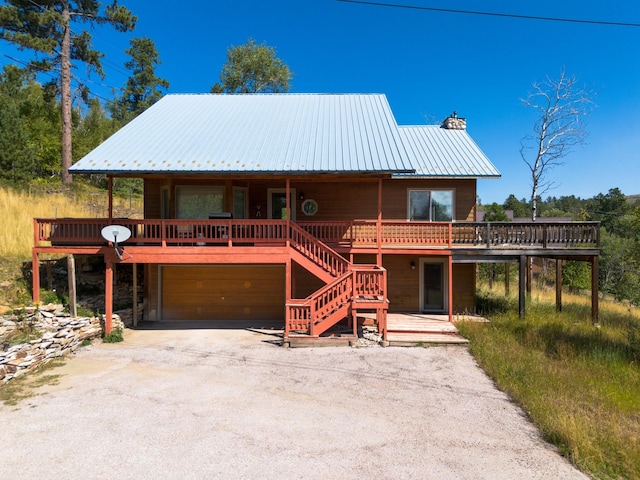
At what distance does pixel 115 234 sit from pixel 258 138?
564 centimetres

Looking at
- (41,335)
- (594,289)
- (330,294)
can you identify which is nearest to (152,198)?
(41,335)

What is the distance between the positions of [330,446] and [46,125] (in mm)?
36567

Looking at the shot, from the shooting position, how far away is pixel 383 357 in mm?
9039

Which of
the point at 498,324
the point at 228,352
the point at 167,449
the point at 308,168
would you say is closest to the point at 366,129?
the point at 308,168

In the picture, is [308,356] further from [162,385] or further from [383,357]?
[162,385]

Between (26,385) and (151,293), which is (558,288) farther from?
(26,385)

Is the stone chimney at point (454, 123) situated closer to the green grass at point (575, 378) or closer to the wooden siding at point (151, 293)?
the green grass at point (575, 378)

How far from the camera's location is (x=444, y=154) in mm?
A: 14508

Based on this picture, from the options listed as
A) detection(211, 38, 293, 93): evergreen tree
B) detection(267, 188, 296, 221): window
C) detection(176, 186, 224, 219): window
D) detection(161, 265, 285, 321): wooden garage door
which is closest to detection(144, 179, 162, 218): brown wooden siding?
detection(176, 186, 224, 219): window

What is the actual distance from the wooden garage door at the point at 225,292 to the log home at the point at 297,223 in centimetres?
4

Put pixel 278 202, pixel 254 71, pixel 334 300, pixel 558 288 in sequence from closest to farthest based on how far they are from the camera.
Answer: pixel 334 300
pixel 278 202
pixel 558 288
pixel 254 71

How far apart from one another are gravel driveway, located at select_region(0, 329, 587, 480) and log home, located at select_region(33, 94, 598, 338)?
8.22 feet

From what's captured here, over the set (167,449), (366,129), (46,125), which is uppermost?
(46,125)

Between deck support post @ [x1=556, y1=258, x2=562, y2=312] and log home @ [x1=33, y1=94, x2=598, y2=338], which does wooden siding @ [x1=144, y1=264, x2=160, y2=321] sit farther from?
deck support post @ [x1=556, y1=258, x2=562, y2=312]
